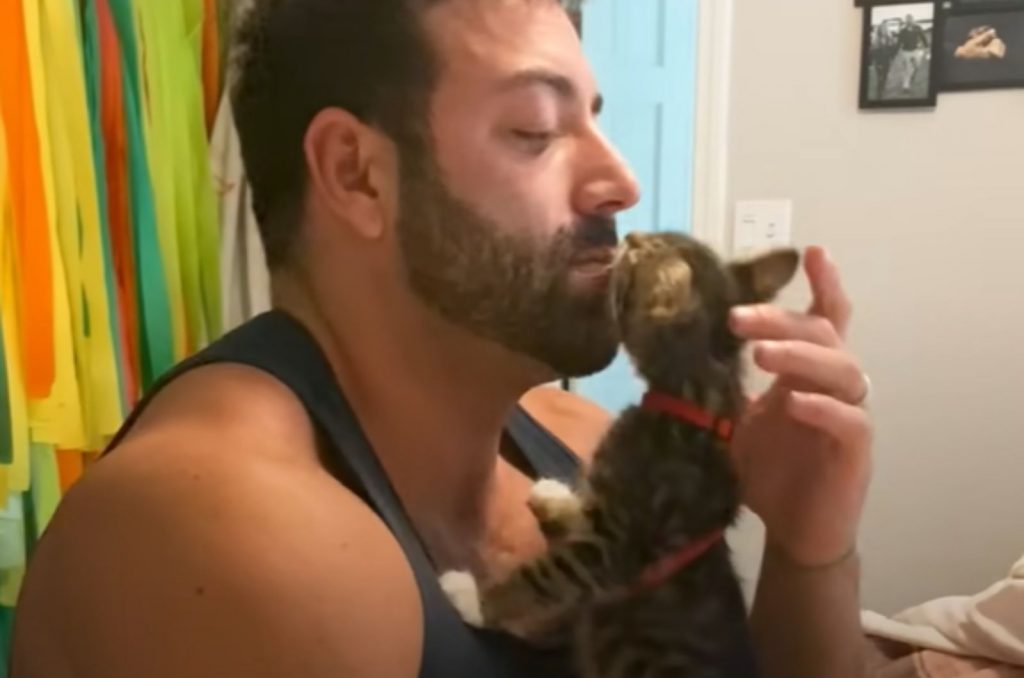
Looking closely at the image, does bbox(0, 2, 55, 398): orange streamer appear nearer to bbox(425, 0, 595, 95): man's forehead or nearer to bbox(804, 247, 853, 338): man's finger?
bbox(425, 0, 595, 95): man's forehead

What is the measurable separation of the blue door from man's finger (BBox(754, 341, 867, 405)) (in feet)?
5.48

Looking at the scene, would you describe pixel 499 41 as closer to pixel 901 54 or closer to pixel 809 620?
pixel 809 620

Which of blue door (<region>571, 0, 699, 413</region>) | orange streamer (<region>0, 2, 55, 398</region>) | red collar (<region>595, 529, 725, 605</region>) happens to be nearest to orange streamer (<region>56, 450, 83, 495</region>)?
orange streamer (<region>0, 2, 55, 398</region>)

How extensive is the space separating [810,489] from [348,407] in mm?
470

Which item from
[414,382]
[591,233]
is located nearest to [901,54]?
[591,233]

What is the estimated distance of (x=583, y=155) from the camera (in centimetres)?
113

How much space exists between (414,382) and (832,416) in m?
0.38

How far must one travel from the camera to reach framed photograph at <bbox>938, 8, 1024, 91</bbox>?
263cm

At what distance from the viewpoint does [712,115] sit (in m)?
2.90

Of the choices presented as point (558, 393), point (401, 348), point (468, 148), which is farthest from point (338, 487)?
point (558, 393)

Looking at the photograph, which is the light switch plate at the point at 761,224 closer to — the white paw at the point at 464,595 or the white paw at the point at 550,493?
the white paw at the point at 550,493

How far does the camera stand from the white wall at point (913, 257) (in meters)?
2.69

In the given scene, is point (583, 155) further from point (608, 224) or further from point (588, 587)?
point (588, 587)

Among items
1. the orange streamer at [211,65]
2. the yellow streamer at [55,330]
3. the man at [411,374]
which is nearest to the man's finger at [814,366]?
the man at [411,374]
